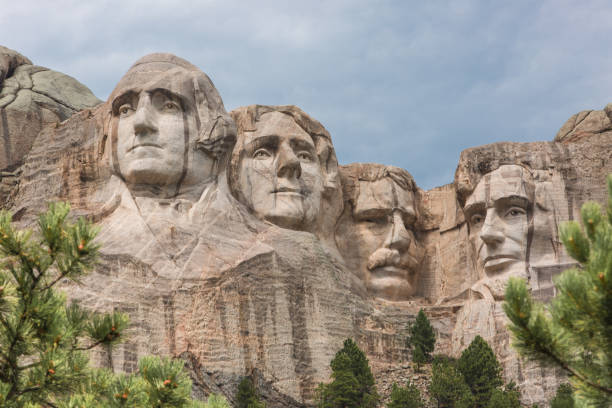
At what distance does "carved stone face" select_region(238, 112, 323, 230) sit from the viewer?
28.8m

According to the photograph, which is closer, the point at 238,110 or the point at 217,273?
the point at 217,273

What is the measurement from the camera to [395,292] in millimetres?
30062

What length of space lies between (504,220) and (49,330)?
14221 mm

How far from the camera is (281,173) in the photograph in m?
29.0

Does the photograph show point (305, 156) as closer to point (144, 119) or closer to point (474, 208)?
point (474, 208)

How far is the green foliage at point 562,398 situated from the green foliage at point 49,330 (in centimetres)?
825

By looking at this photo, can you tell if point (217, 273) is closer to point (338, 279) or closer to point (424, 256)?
point (338, 279)

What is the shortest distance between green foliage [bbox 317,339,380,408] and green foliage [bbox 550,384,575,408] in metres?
2.85

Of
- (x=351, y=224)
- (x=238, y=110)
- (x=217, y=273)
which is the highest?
(x=238, y=110)

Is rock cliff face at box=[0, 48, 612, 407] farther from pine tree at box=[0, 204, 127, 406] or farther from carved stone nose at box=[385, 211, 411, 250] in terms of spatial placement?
pine tree at box=[0, 204, 127, 406]

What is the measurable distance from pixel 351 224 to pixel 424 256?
163 centimetres

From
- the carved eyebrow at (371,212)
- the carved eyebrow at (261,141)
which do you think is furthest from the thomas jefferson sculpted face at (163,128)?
the carved eyebrow at (371,212)

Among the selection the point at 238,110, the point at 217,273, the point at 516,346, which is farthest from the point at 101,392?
the point at 238,110

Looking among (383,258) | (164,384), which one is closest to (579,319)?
(164,384)
